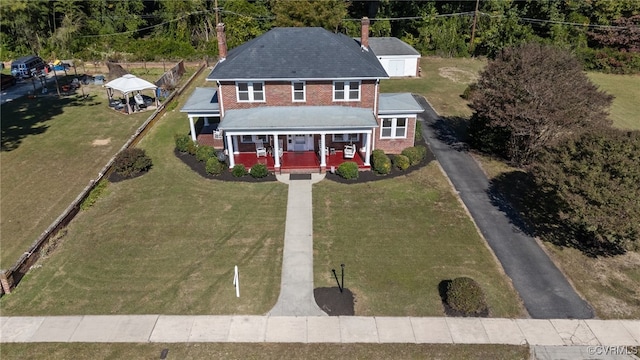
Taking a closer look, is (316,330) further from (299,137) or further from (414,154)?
(299,137)

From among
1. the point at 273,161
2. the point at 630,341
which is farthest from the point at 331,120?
the point at 630,341

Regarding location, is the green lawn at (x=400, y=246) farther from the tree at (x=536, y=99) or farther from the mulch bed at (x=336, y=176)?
the tree at (x=536, y=99)

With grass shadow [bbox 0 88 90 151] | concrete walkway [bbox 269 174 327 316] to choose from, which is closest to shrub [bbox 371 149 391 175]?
concrete walkway [bbox 269 174 327 316]

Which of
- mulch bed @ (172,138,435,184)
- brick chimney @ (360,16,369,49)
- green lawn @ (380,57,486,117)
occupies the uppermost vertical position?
brick chimney @ (360,16,369,49)

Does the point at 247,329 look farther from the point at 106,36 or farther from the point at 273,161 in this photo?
the point at 106,36

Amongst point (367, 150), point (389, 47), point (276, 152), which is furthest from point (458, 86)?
point (276, 152)

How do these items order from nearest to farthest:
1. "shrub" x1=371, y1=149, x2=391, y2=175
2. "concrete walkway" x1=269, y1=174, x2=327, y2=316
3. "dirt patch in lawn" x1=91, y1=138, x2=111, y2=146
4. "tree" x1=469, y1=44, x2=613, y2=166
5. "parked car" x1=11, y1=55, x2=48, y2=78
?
"concrete walkway" x1=269, y1=174, x2=327, y2=316 < "tree" x1=469, y1=44, x2=613, y2=166 < "shrub" x1=371, y1=149, x2=391, y2=175 < "dirt patch in lawn" x1=91, y1=138, x2=111, y2=146 < "parked car" x1=11, y1=55, x2=48, y2=78
